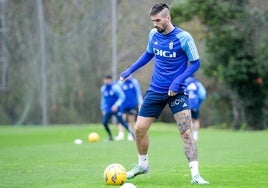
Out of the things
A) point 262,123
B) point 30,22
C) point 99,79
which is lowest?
point 262,123

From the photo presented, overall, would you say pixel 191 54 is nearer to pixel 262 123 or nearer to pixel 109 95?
pixel 109 95

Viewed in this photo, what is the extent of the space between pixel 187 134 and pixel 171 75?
38.6 inches

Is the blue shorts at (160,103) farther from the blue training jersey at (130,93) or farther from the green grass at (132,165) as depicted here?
the blue training jersey at (130,93)

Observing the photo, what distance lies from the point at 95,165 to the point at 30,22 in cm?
2555

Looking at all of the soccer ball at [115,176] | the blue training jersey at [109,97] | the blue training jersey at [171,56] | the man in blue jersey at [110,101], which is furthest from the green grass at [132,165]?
the blue training jersey at [109,97]

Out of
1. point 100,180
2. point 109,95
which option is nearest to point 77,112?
point 109,95

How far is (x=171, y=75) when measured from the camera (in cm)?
1068

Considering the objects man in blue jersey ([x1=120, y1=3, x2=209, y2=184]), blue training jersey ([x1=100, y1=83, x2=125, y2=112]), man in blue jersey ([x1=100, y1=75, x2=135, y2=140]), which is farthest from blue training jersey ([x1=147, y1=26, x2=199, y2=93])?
blue training jersey ([x1=100, y1=83, x2=125, y2=112])

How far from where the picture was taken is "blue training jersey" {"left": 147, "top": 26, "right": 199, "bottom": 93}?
10523 millimetres

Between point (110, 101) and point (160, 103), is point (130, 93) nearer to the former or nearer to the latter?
point (110, 101)

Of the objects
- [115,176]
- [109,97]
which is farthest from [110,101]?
[115,176]

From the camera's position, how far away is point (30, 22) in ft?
127

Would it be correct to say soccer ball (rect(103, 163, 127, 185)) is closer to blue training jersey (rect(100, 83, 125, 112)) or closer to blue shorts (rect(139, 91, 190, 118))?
blue shorts (rect(139, 91, 190, 118))

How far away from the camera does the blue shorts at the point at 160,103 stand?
35.2 ft
